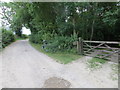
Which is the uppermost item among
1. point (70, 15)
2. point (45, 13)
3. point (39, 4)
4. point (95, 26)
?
point (39, 4)

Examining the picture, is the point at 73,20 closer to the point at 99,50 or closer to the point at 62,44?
the point at 62,44

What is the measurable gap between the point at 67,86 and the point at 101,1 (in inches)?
248

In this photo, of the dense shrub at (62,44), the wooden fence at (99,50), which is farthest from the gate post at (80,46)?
the dense shrub at (62,44)

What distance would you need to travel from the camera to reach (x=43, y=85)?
268 centimetres

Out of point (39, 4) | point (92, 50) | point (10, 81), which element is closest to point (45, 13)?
point (39, 4)

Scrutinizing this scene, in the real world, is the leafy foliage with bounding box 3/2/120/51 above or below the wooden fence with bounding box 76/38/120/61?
above

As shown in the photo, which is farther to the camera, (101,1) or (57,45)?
(57,45)

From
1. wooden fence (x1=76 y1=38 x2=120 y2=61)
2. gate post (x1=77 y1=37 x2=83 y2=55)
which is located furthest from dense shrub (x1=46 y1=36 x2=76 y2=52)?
wooden fence (x1=76 y1=38 x2=120 y2=61)

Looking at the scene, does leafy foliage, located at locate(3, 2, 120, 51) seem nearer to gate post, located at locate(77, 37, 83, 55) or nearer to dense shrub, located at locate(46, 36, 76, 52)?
dense shrub, located at locate(46, 36, 76, 52)

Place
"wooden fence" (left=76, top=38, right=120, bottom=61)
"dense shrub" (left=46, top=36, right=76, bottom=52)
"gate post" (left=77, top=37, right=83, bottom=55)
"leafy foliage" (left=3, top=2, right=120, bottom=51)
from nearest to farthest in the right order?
1. "wooden fence" (left=76, top=38, right=120, bottom=61)
2. "gate post" (left=77, top=37, right=83, bottom=55)
3. "leafy foliage" (left=3, top=2, right=120, bottom=51)
4. "dense shrub" (left=46, top=36, right=76, bottom=52)

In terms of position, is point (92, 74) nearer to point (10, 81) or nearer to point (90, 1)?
point (10, 81)

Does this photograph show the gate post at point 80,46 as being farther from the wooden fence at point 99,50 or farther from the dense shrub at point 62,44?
the dense shrub at point 62,44

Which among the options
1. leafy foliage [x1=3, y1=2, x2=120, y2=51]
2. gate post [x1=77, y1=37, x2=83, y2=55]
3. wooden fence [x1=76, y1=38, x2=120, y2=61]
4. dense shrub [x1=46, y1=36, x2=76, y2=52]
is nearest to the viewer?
wooden fence [x1=76, y1=38, x2=120, y2=61]

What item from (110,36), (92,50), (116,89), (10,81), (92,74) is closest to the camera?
(116,89)
